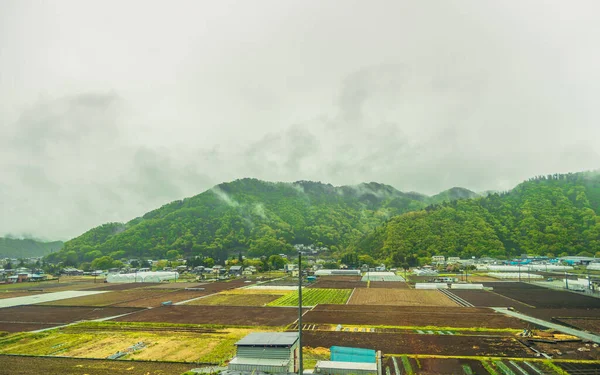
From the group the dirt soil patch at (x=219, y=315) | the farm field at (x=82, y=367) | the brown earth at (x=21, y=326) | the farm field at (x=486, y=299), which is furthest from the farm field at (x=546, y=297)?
the brown earth at (x=21, y=326)

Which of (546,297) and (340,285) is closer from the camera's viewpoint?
(546,297)

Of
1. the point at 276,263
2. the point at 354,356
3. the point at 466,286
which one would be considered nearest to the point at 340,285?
the point at 466,286

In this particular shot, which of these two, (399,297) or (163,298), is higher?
(399,297)

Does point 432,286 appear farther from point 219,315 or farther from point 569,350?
point 219,315

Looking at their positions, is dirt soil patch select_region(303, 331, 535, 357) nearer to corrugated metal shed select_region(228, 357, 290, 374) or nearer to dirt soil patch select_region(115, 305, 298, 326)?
corrugated metal shed select_region(228, 357, 290, 374)

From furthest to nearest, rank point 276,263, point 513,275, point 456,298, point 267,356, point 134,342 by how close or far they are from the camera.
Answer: point 276,263
point 513,275
point 456,298
point 134,342
point 267,356

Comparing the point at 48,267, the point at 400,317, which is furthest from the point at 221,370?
the point at 48,267

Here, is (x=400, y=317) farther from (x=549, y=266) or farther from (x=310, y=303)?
(x=549, y=266)

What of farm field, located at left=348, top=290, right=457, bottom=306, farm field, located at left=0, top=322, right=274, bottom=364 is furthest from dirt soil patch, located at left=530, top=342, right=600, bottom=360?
farm field, located at left=0, top=322, right=274, bottom=364
